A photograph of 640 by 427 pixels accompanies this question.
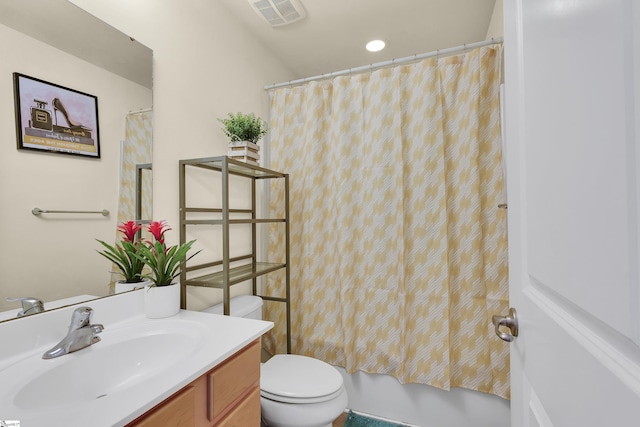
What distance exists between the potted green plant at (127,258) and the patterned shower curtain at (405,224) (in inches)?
38.8

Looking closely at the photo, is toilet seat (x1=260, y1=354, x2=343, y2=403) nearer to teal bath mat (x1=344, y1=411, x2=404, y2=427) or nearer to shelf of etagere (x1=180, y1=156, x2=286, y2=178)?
teal bath mat (x1=344, y1=411, x2=404, y2=427)

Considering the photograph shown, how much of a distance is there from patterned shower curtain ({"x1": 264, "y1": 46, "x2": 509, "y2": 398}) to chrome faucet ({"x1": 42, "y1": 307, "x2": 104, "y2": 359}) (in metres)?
1.22

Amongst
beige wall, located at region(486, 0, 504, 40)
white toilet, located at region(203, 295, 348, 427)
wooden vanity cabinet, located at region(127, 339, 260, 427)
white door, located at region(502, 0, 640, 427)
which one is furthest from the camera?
beige wall, located at region(486, 0, 504, 40)

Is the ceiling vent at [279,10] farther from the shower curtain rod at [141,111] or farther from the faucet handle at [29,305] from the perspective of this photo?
the faucet handle at [29,305]

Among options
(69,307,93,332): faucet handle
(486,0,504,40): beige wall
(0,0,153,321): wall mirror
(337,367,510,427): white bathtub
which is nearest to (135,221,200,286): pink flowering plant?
(0,0,153,321): wall mirror

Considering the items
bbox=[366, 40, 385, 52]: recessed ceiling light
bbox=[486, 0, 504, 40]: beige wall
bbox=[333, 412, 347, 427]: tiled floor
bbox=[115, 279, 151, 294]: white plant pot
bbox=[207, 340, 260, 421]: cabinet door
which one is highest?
bbox=[366, 40, 385, 52]: recessed ceiling light

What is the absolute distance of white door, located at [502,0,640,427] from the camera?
1.00 ft

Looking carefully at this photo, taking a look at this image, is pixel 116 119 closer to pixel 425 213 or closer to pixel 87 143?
pixel 87 143

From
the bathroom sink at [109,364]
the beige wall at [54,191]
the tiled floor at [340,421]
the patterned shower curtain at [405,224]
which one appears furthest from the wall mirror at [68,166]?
the tiled floor at [340,421]

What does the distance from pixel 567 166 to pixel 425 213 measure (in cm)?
129

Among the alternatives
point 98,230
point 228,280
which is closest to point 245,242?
point 228,280

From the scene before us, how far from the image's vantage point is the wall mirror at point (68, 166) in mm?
875

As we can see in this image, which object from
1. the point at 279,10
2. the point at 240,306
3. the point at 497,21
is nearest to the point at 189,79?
the point at 279,10

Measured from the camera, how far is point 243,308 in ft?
5.18
